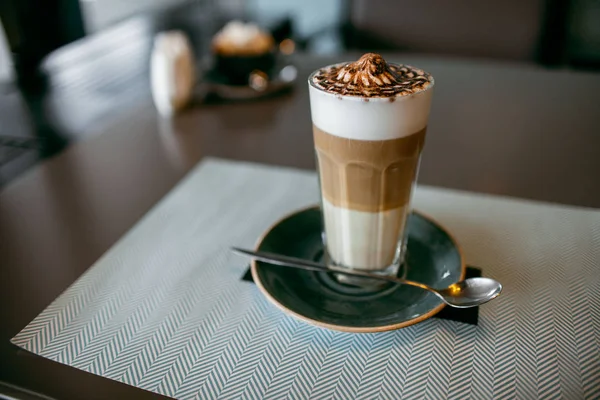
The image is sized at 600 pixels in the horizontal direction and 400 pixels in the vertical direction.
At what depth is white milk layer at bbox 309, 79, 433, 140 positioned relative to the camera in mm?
429

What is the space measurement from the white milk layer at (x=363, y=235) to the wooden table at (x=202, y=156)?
0.21 metres

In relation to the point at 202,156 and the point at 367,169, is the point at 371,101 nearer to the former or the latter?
the point at 367,169

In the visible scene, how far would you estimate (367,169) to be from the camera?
1.58 ft

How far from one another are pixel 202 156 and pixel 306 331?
432 millimetres

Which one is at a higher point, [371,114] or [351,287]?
[371,114]

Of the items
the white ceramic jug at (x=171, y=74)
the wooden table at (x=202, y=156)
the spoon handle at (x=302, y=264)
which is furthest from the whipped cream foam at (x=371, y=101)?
the white ceramic jug at (x=171, y=74)

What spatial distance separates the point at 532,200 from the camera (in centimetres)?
65

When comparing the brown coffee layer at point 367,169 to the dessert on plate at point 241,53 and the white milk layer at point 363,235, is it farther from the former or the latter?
the dessert on plate at point 241,53

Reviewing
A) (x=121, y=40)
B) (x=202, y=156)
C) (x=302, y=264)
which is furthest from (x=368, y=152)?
(x=121, y=40)

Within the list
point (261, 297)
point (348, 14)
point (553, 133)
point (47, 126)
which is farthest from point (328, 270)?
point (348, 14)

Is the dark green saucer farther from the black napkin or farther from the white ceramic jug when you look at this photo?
the white ceramic jug

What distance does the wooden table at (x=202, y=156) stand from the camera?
1.69 ft

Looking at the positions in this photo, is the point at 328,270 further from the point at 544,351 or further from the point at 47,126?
the point at 47,126

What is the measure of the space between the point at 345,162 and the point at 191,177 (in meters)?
0.32
